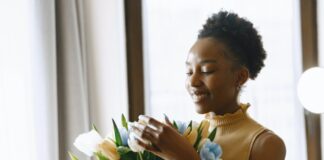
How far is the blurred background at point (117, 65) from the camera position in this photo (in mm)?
1860

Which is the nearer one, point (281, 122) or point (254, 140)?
point (254, 140)

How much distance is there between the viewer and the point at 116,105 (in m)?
2.26

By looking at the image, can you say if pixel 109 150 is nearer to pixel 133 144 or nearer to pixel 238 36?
pixel 133 144

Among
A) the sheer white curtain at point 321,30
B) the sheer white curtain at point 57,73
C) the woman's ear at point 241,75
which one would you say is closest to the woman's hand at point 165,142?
the woman's ear at point 241,75

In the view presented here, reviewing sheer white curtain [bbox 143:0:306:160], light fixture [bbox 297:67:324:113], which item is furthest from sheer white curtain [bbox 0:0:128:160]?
light fixture [bbox 297:67:324:113]

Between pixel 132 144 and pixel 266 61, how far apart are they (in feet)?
6.12

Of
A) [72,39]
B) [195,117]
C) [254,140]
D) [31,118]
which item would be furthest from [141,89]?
[254,140]

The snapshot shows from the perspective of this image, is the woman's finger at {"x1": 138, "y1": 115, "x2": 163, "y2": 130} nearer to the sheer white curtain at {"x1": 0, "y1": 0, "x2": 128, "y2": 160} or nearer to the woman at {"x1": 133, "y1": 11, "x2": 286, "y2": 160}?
the woman at {"x1": 133, "y1": 11, "x2": 286, "y2": 160}

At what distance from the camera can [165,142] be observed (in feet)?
2.23

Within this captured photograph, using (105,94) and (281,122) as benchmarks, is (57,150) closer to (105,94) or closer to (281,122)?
(105,94)

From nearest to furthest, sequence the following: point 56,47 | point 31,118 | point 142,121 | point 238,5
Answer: point 142,121 < point 31,118 < point 56,47 < point 238,5

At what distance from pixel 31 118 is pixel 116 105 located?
489mm

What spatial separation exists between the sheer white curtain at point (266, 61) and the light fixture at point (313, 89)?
346mm

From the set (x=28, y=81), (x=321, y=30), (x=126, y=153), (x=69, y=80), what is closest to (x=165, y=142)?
(x=126, y=153)
